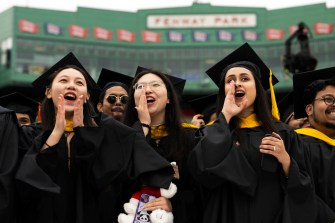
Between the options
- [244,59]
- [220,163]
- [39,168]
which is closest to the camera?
[39,168]

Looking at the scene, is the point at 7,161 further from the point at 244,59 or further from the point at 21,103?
the point at 21,103

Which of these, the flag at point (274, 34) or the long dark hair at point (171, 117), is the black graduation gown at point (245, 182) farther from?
the flag at point (274, 34)

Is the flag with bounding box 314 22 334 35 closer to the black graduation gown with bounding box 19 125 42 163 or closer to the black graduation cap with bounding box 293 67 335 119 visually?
the black graduation cap with bounding box 293 67 335 119

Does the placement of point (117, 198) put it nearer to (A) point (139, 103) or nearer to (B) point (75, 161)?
(B) point (75, 161)

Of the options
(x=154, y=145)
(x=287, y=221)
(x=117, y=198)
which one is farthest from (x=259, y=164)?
(x=117, y=198)

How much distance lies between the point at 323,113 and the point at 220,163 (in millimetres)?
1333

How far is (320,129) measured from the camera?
165 inches

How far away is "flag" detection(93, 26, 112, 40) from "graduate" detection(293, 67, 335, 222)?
97.9 ft

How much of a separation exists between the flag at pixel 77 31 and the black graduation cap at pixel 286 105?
27.9 m

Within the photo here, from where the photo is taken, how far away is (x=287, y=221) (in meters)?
3.30

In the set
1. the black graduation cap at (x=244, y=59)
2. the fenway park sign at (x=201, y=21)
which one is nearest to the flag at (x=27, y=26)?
the fenway park sign at (x=201, y=21)

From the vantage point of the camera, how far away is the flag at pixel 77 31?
3269cm

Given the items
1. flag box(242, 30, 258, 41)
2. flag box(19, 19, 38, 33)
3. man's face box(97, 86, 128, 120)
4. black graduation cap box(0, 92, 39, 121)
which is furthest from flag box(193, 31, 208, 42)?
man's face box(97, 86, 128, 120)

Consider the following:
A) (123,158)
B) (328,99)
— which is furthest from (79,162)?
(328,99)
